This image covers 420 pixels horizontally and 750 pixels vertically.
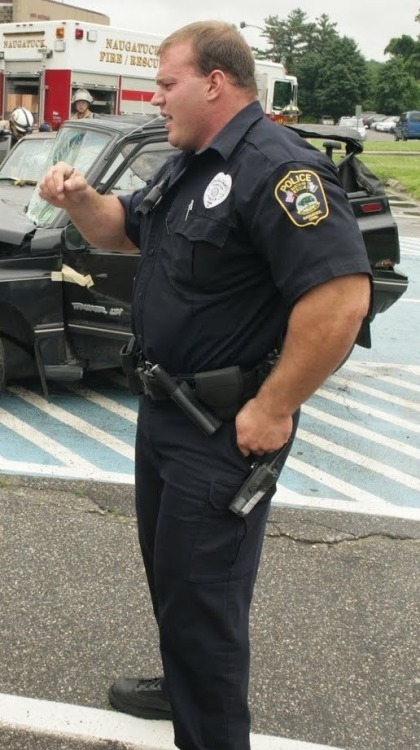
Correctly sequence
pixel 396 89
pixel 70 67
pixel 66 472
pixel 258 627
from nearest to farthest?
1. pixel 258 627
2. pixel 66 472
3. pixel 70 67
4. pixel 396 89

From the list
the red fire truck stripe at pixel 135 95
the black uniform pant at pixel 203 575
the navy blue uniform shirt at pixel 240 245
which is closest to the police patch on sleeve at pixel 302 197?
the navy blue uniform shirt at pixel 240 245

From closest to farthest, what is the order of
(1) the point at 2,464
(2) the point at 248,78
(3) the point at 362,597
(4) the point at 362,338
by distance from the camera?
(2) the point at 248,78 → (3) the point at 362,597 → (1) the point at 2,464 → (4) the point at 362,338

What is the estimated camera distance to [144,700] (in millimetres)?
2652

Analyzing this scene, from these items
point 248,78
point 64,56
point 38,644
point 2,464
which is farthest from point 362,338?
point 64,56

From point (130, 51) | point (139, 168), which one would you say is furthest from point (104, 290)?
point (130, 51)

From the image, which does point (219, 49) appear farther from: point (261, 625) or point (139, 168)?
point (139, 168)

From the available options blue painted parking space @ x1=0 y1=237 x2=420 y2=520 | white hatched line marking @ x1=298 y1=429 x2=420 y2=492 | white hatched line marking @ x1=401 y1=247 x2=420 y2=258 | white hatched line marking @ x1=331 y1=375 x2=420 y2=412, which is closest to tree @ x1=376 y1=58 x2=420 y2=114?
white hatched line marking @ x1=401 y1=247 x2=420 y2=258

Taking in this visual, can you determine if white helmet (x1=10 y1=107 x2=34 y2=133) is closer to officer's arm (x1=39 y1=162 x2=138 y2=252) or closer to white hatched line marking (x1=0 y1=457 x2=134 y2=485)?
white hatched line marking (x1=0 y1=457 x2=134 y2=485)

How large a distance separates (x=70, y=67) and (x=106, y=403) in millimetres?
10556

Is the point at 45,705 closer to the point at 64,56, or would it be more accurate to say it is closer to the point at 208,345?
the point at 208,345

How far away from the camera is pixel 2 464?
448 cm

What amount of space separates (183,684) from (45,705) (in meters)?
0.66

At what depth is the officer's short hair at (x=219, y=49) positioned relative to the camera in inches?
78.2

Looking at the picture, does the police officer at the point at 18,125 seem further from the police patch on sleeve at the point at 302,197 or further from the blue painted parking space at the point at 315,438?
the police patch on sleeve at the point at 302,197
